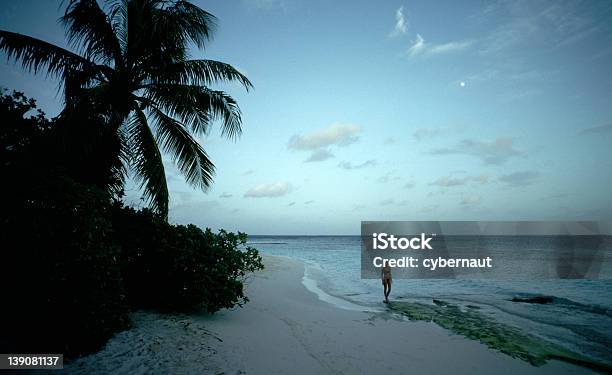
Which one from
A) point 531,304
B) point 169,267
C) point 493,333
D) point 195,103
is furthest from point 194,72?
point 531,304

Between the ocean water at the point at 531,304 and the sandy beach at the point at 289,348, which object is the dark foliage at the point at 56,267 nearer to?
the sandy beach at the point at 289,348

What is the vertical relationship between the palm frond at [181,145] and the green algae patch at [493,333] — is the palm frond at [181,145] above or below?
above

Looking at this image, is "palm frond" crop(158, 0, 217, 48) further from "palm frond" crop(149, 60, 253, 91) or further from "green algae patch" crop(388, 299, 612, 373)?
"green algae patch" crop(388, 299, 612, 373)

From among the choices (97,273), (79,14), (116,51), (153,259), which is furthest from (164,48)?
(97,273)

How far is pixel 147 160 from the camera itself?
8.31m

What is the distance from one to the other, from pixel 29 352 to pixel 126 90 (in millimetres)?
6778

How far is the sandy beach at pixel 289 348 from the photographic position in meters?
4.33

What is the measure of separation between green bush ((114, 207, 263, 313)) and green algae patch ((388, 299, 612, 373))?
6.30 metres
